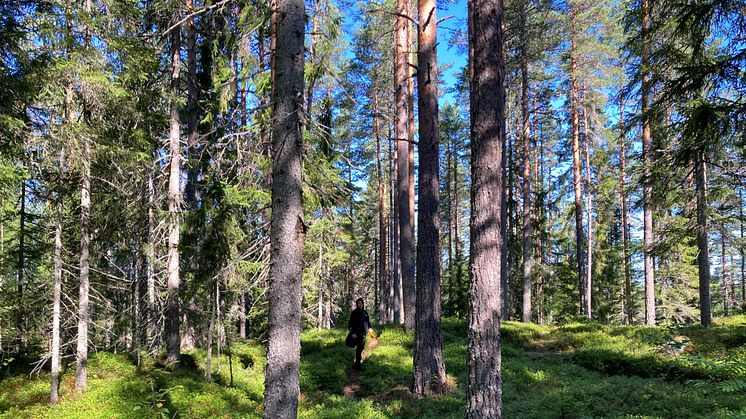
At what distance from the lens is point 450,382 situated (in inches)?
352

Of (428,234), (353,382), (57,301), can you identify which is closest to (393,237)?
(353,382)

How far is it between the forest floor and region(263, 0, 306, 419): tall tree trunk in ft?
7.36

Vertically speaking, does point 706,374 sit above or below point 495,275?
below

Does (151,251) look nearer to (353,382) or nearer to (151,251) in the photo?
(151,251)

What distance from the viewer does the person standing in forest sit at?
38.3 ft

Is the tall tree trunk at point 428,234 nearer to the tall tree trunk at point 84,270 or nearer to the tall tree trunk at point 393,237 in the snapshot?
the tall tree trunk at point 84,270

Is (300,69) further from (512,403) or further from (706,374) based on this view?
(706,374)

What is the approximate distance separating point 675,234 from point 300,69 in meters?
12.5

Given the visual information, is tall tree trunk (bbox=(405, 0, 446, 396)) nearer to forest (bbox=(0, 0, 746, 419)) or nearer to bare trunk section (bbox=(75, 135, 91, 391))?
forest (bbox=(0, 0, 746, 419))

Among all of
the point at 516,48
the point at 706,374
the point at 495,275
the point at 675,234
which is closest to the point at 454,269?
the point at 516,48

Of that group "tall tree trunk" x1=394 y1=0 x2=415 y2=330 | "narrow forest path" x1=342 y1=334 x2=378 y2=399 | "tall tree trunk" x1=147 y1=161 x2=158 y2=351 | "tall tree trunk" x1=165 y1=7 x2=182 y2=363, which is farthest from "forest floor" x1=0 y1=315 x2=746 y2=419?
"tall tree trunk" x1=394 y1=0 x2=415 y2=330

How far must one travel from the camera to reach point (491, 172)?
5523 millimetres

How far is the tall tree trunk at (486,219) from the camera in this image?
5.29 m

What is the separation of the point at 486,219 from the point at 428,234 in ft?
11.4
